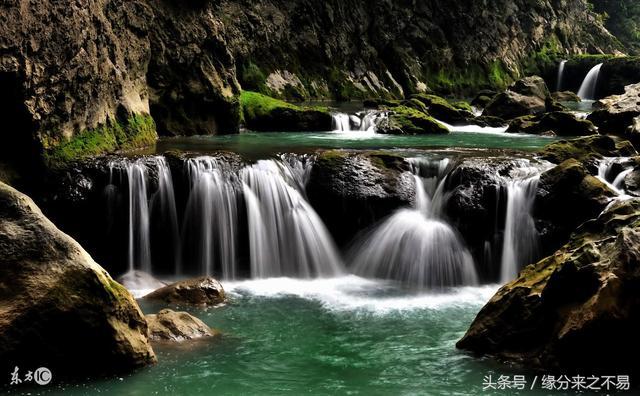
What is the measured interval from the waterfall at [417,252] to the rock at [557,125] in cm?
1199

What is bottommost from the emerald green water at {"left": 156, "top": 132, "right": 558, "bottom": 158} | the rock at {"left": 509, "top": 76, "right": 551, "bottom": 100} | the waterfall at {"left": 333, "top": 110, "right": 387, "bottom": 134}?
the emerald green water at {"left": 156, "top": 132, "right": 558, "bottom": 158}

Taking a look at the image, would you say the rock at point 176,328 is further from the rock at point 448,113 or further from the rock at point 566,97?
the rock at point 566,97

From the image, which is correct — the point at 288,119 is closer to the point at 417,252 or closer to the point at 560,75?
the point at 417,252

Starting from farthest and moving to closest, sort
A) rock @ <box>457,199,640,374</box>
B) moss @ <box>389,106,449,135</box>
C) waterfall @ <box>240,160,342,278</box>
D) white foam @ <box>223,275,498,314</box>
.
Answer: moss @ <box>389,106,449,135</box>
waterfall @ <box>240,160,342,278</box>
white foam @ <box>223,275,498,314</box>
rock @ <box>457,199,640,374</box>

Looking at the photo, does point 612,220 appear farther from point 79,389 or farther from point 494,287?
point 79,389

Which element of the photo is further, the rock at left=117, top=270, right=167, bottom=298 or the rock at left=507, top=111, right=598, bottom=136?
the rock at left=507, top=111, right=598, bottom=136

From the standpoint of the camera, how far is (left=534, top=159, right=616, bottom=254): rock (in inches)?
511

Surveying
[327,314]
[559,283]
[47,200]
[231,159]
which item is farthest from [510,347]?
[47,200]

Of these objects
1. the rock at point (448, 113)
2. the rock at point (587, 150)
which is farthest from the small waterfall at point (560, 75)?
the rock at point (587, 150)

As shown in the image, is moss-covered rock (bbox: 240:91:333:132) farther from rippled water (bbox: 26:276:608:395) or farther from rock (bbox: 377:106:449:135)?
rippled water (bbox: 26:276:608:395)

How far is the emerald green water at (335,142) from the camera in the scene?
1716 centimetres

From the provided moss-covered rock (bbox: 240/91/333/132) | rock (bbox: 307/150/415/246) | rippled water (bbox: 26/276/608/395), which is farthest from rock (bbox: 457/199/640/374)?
moss-covered rock (bbox: 240/91/333/132)

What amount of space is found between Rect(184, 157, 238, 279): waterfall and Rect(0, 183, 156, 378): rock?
213 inches

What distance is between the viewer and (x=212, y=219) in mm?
13492
